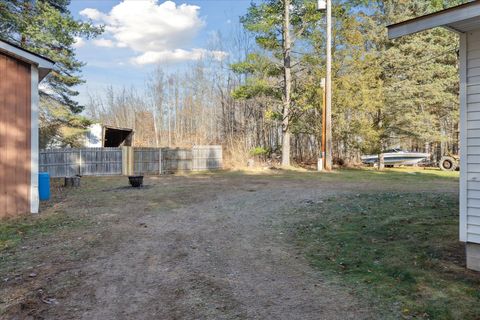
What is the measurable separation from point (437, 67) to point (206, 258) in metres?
20.0

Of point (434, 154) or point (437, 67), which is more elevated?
point (437, 67)

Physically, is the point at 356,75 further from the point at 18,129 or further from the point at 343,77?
the point at 18,129

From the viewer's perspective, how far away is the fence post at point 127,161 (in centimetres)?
1869

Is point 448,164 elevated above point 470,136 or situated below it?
below

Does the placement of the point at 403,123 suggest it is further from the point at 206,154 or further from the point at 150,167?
the point at 150,167

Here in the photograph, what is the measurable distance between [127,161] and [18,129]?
11.6 meters

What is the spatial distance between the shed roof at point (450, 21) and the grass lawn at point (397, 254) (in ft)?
8.49

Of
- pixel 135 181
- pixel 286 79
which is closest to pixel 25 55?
pixel 135 181

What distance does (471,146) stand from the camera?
386 centimetres

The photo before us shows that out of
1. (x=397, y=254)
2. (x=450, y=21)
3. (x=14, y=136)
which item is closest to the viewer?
(x=450, y=21)

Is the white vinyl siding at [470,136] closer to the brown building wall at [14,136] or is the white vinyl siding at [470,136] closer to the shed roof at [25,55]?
the shed roof at [25,55]

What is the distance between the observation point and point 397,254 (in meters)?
4.48

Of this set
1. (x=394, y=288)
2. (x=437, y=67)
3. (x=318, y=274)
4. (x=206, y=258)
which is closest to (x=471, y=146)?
(x=394, y=288)

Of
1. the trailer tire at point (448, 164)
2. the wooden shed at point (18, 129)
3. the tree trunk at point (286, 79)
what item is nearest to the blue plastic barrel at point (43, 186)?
the wooden shed at point (18, 129)
